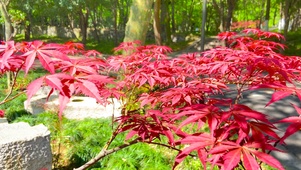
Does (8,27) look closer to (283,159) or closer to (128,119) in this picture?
(128,119)

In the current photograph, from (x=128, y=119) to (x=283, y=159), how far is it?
3250mm

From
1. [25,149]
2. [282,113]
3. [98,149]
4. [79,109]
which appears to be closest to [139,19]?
[79,109]

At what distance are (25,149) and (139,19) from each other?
398 cm

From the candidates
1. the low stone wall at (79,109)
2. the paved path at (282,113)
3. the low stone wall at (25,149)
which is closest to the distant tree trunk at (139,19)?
the low stone wall at (79,109)

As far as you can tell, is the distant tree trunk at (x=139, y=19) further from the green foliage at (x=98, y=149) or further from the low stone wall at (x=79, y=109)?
the green foliage at (x=98, y=149)

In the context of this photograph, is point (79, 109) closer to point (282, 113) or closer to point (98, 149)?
point (98, 149)

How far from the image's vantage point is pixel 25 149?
312 centimetres

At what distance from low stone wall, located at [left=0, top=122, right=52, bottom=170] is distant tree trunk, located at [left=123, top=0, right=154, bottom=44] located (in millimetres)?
3397

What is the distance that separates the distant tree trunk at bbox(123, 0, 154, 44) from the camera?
19.6 ft

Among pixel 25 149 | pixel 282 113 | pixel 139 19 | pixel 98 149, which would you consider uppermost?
pixel 139 19

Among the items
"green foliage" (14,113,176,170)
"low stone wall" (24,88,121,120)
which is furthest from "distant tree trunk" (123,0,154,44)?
"green foliage" (14,113,176,170)

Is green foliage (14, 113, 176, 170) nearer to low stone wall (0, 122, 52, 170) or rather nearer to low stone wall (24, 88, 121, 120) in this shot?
low stone wall (24, 88, 121, 120)

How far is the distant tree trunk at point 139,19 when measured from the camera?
5.96 m

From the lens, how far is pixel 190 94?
183cm
